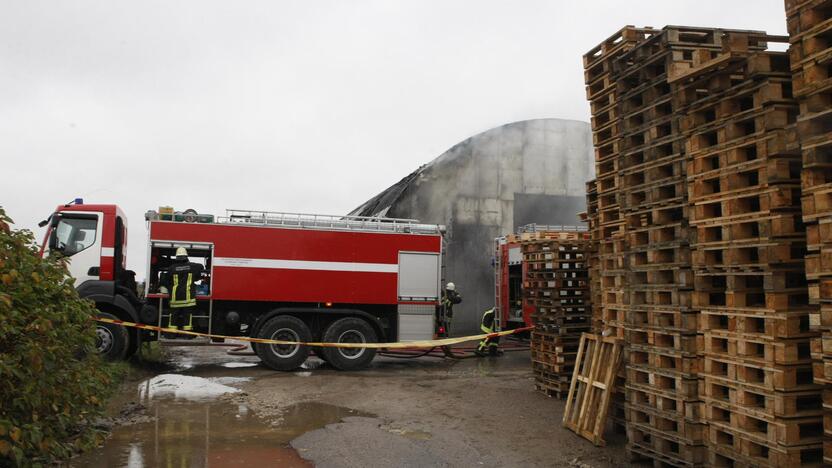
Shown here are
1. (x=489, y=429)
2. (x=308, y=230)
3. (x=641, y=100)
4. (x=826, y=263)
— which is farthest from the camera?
(x=308, y=230)

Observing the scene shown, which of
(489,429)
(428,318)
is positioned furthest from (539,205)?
(489,429)

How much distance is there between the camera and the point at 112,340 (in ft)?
37.4

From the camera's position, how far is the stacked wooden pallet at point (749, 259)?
4891 mm

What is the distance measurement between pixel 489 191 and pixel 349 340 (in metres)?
10.9

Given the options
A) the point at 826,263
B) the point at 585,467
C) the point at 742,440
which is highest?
the point at 826,263

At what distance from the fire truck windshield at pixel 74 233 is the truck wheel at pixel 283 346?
374cm

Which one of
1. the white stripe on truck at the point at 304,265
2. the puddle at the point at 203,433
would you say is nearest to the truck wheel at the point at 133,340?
the puddle at the point at 203,433

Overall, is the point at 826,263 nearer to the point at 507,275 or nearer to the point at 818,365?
the point at 818,365

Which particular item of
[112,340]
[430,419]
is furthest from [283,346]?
[430,419]

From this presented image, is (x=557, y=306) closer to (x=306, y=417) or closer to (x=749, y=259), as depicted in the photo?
(x=306, y=417)

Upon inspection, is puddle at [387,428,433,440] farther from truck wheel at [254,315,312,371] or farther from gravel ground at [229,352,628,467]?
truck wheel at [254,315,312,371]

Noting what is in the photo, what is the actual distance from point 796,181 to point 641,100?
221 cm

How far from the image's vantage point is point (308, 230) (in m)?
12.9

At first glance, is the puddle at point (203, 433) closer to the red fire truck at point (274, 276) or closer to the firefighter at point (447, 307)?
the red fire truck at point (274, 276)
